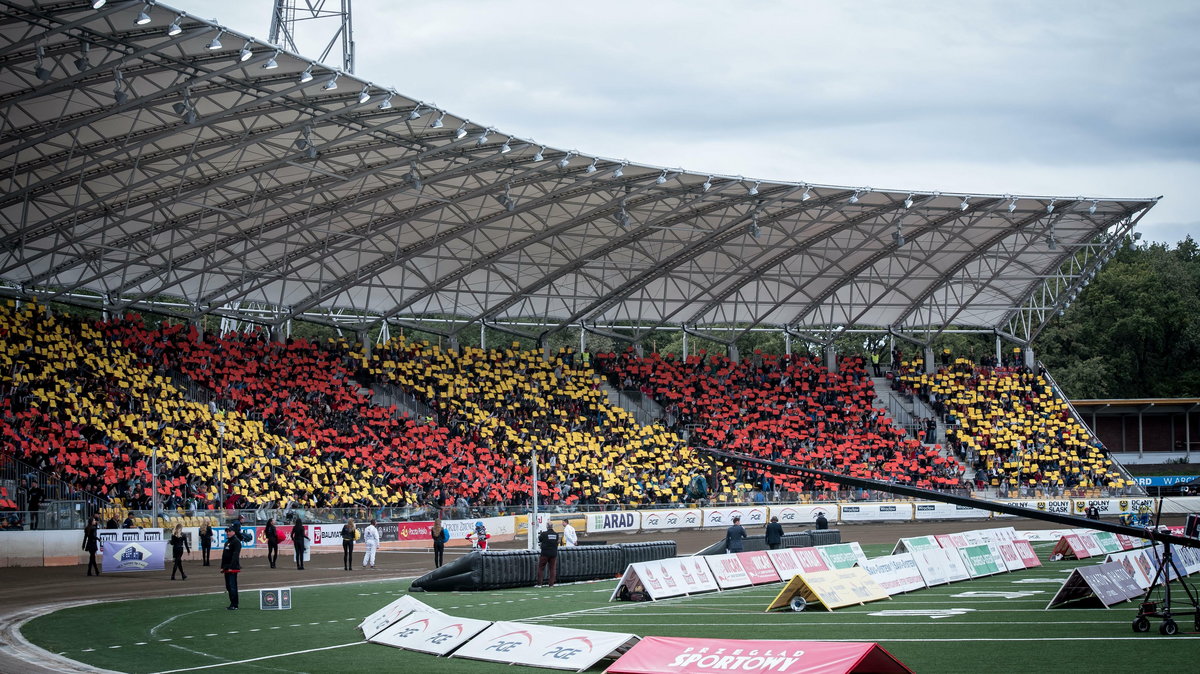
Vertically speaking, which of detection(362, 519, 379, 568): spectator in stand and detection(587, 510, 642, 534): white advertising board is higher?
detection(362, 519, 379, 568): spectator in stand

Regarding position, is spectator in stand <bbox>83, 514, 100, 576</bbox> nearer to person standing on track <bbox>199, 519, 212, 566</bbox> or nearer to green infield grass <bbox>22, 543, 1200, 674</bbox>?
person standing on track <bbox>199, 519, 212, 566</bbox>

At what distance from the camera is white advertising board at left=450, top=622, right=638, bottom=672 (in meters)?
13.2

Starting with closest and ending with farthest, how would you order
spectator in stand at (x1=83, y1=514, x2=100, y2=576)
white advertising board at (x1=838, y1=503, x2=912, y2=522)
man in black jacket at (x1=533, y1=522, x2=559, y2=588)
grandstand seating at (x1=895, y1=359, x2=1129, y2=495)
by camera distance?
man in black jacket at (x1=533, y1=522, x2=559, y2=588) < spectator in stand at (x1=83, y1=514, x2=100, y2=576) < white advertising board at (x1=838, y1=503, x2=912, y2=522) < grandstand seating at (x1=895, y1=359, x2=1129, y2=495)

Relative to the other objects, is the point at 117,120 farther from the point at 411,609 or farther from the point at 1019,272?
the point at 1019,272

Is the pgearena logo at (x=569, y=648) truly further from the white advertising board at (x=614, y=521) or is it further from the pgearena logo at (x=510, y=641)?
the white advertising board at (x=614, y=521)

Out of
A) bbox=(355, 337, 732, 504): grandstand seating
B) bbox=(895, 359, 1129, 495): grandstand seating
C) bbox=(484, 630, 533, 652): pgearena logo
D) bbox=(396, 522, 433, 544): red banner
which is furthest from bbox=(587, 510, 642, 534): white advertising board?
bbox=(484, 630, 533, 652): pgearena logo

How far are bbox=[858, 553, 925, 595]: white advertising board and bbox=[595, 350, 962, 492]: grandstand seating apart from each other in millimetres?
31562

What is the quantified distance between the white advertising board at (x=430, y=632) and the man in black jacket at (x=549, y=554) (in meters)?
9.22

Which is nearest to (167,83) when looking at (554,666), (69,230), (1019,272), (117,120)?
(117,120)

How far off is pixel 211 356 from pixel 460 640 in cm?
3596

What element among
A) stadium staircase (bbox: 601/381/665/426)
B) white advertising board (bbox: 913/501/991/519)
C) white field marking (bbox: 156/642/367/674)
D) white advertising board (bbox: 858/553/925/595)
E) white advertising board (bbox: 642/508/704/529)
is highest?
stadium staircase (bbox: 601/381/665/426)

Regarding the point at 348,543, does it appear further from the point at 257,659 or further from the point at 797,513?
the point at 797,513

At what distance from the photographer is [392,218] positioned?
4503 centimetres

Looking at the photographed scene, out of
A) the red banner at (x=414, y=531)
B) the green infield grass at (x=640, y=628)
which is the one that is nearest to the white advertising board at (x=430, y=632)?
the green infield grass at (x=640, y=628)
